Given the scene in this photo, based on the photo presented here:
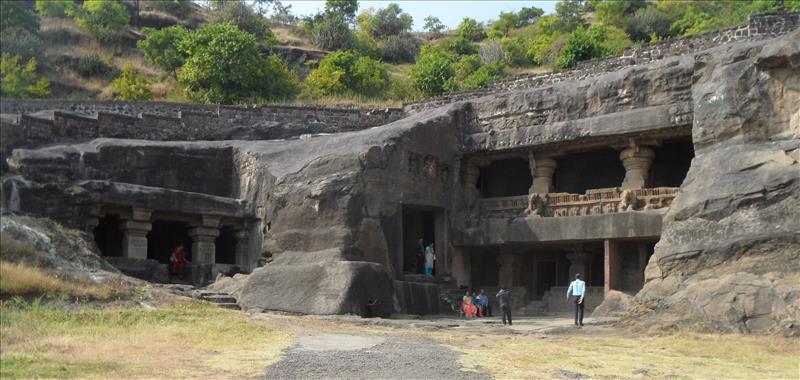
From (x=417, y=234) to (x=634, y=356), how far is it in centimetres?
1209

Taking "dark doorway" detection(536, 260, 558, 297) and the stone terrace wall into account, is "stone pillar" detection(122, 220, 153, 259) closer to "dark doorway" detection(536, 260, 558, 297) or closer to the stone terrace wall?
the stone terrace wall

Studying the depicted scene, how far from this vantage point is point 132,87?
41562mm

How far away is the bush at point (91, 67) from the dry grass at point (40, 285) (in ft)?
107

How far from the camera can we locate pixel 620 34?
5303 cm

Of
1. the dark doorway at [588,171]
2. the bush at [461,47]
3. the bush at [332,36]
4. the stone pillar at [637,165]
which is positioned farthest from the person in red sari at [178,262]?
the bush at [461,47]

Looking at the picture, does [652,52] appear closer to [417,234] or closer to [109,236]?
[417,234]

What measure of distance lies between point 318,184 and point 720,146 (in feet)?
29.8

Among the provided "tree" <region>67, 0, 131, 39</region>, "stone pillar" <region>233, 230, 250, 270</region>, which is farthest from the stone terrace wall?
"tree" <region>67, 0, 131, 39</region>

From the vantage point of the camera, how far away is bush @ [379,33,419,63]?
59125 mm

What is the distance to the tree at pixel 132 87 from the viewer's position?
41.2m

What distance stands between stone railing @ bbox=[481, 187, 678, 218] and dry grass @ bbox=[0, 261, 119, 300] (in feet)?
37.5

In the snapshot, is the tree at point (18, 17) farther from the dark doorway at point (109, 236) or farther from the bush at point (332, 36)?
the dark doorway at point (109, 236)

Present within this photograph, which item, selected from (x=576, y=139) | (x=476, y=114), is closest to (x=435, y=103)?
(x=476, y=114)

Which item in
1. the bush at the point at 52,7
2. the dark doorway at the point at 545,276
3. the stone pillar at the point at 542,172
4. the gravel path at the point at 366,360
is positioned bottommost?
the gravel path at the point at 366,360
